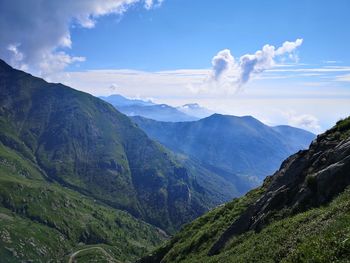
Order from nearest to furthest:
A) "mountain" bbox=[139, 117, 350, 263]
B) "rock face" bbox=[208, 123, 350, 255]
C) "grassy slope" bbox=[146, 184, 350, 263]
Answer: "grassy slope" bbox=[146, 184, 350, 263] < "mountain" bbox=[139, 117, 350, 263] < "rock face" bbox=[208, 123, 350, 255]

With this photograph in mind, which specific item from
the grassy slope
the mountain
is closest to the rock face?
the mountain

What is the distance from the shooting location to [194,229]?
7256 centimetres

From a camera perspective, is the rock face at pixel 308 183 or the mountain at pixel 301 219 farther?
the rock face at pixel 308 183

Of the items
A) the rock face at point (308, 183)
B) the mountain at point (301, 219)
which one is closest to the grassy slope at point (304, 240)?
the mountain at point (301, 219)

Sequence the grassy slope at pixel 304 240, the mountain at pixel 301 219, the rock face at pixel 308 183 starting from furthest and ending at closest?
the rock face at pixel 308 183
the mountain at pixel 301 219
the grassy slope at pixel 304 240

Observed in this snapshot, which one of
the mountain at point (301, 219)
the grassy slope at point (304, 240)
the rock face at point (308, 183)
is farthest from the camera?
the rock face at point (308, 183)

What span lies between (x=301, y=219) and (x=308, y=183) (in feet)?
19.7

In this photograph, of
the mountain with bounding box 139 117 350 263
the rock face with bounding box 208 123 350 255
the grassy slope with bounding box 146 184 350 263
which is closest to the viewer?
the grassy slope with bounding box 146 184 350 263

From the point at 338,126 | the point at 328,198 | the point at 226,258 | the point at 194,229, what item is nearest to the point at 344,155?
the point at 328,198

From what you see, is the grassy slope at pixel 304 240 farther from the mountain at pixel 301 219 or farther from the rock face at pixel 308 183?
the rock face at pixel 308 183

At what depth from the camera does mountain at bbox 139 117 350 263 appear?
22875mm

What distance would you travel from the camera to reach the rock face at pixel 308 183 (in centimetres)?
3419

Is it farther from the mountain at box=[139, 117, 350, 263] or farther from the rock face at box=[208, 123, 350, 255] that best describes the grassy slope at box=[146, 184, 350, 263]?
the rock face at box=[208, 123, 350, 255]

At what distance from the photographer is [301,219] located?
105 feet
